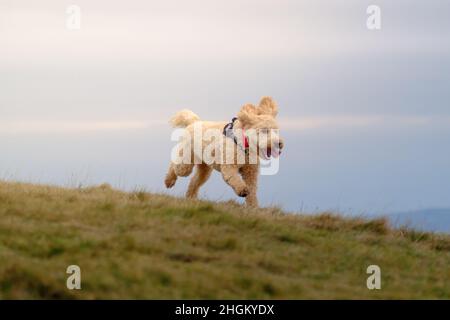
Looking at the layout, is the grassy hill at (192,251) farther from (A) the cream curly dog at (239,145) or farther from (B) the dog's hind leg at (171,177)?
(B) the dog's hind leg at (171,177)

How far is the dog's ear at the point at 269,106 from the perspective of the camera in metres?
14.9

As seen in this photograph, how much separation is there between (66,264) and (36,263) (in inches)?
13.4

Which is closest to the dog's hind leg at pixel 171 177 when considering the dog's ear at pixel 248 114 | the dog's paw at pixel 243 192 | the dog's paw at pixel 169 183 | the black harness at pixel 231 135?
the dog's paw at pixel 169 183

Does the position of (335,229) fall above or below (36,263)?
above

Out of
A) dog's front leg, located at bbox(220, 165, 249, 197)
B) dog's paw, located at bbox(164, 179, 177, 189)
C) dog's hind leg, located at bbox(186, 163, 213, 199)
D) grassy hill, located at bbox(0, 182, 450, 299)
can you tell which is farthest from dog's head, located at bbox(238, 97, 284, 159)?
dog's paw, located at bbox(164, 179, 177, 189)

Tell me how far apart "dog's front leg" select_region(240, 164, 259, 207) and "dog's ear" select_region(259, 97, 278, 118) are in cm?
98

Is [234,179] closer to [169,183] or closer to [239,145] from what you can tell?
[239,145]

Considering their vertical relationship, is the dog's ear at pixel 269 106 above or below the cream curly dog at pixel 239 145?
above

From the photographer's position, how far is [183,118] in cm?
1602

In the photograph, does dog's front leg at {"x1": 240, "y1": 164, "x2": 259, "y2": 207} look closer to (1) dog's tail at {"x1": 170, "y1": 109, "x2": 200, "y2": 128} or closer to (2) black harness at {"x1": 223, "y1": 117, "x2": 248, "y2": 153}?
(2) black harness at {"x1": 223, "y1": 117, "x2": 248, "y2": 153}

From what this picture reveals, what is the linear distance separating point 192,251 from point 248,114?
4454 millimetres
